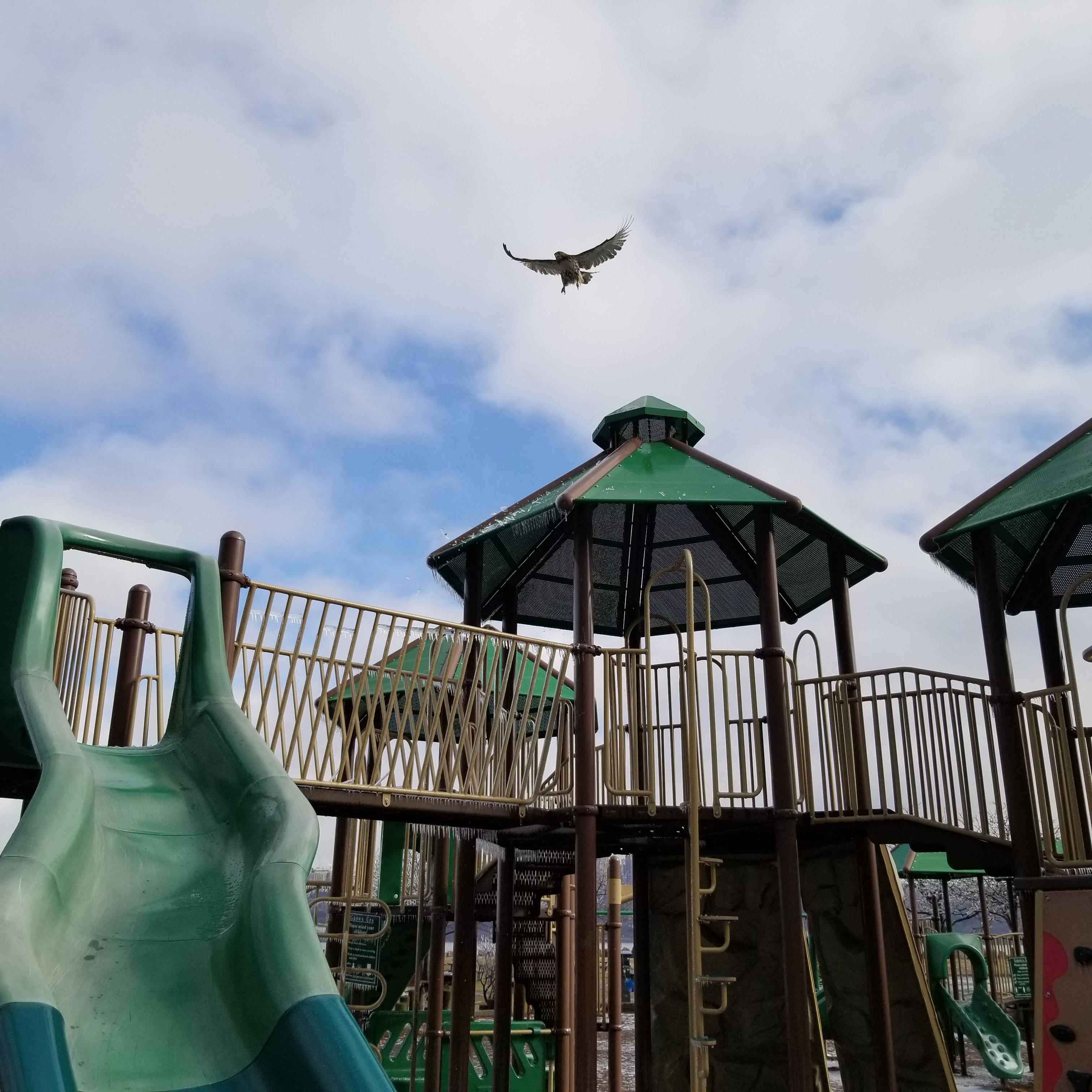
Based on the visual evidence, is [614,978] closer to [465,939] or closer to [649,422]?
[465,939]

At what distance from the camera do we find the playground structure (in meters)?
6.59

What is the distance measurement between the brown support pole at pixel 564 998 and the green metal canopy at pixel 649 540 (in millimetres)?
3216

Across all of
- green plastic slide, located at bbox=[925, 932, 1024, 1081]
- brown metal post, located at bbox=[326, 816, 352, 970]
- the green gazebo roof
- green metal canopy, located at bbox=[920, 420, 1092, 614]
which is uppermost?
the green gazebo roof

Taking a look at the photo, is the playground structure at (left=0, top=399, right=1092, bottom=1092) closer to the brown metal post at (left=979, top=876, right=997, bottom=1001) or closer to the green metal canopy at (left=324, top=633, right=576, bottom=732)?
the green metal canopy at (left=324, top=633, right=576, bottom=732)

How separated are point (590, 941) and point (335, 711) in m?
Answer: 2.49

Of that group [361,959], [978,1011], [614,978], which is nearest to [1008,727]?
[614,978]

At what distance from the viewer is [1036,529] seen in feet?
34.5

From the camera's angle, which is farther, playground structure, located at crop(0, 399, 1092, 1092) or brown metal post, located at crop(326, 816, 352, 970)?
brown metal post, located at crop(326, 816, 352, 970)

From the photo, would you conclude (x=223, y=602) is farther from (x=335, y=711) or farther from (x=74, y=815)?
(x=74, y=815)

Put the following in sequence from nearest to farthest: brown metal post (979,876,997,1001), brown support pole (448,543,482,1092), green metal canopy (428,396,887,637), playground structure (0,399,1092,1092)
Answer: playground structure (0,399,1092,1092) < green metal canopy (428,396,887,637) < brown support pole (448,543,482,1092) < brown metal post (979,876,997,1001)

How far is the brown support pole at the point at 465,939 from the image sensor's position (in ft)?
31.7

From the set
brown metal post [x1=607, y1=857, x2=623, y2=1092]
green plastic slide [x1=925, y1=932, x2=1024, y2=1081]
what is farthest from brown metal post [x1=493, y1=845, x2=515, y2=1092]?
green plastic slide [x1=925, y1=932, x2=1024, y2=1081]

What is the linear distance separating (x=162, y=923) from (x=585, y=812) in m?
4.13

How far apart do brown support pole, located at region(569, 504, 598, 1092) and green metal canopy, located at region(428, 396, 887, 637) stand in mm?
510
